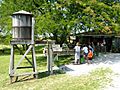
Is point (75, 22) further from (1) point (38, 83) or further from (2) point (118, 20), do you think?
(1) point (38, 83)

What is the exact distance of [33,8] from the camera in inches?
792

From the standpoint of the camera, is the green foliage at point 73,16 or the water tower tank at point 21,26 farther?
the green foliage at point 73,16

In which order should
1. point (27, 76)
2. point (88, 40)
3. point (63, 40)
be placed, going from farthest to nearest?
point (88, 40) → point (63, 40) → point (27, 76)

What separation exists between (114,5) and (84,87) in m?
10.2

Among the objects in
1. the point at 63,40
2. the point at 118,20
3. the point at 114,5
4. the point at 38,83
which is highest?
the point at 114,5

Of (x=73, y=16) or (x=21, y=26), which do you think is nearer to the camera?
(x=21, y=26)

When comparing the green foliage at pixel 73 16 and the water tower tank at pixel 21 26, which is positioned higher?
the green foliage at pixel 73 16

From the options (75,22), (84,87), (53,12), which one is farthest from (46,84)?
(53,12)

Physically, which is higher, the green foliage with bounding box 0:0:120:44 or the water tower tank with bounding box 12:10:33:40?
the green foliage with bounding box 0:0:120:44

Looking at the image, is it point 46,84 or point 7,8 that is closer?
point 46,84

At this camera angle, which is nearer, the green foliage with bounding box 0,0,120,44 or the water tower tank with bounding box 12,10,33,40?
the water tower tank with bounding box 12,10,33,40

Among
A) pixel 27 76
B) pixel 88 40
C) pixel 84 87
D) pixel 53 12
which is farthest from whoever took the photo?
pixel 88 40

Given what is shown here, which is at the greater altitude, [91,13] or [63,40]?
[91,13]

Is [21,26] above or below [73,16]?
below
